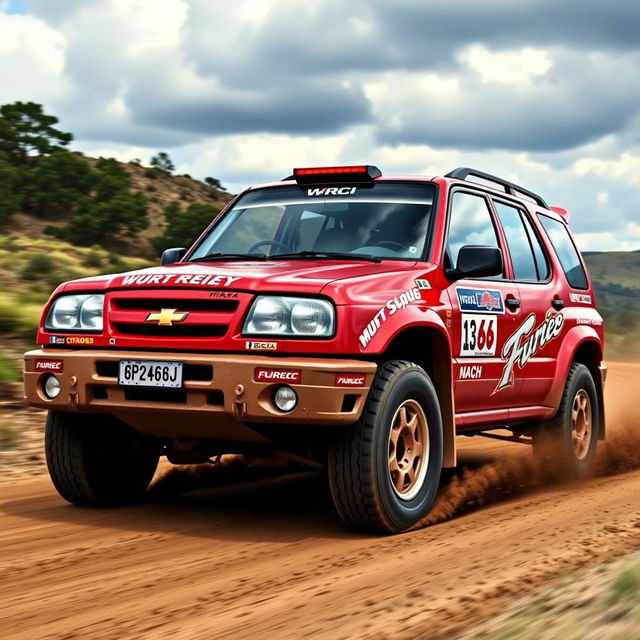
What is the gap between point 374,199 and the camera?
654 centimetres

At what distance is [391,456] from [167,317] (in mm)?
1323

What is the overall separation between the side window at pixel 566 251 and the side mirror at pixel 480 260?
2197 mm

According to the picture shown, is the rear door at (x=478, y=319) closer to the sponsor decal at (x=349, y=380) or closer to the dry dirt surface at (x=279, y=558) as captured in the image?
the dry dirt surface at (x=279, y=558)

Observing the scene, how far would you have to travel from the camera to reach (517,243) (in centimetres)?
743

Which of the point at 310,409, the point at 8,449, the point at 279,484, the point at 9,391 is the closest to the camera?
the point at 310,409

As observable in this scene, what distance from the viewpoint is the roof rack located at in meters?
6.84

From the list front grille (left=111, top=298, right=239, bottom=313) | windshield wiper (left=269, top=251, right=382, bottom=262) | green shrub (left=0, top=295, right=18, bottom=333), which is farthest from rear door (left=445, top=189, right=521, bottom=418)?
green shrub (left=0, top=295, right=18, bottom=333)

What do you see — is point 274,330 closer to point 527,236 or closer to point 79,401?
point 79,401

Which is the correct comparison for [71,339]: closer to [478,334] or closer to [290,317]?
[290,317]

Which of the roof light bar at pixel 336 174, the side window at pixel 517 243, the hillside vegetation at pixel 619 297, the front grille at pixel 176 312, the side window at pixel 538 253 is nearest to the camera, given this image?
the front grille at pixel 176 312

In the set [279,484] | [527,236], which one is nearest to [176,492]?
[279,484]

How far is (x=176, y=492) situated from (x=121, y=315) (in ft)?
5.86

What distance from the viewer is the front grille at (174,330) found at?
5.30m

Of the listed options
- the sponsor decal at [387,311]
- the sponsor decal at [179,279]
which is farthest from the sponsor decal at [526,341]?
the sponsor decal at [179,279]
